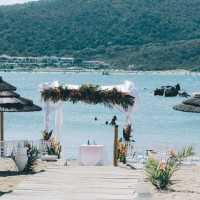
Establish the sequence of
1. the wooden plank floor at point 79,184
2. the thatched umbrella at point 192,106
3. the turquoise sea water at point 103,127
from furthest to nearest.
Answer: the turquoise sea water at point 103,127
the thatched umbrella at point 192,106
the wooden plank floor at point 79,184

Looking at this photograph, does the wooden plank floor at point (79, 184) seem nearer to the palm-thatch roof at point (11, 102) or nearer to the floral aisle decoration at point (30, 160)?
the floral aisle decoration at point (30, 160)

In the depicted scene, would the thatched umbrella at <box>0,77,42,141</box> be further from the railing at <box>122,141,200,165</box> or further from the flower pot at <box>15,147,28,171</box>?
the railing at <box>122,141,200,165</box>

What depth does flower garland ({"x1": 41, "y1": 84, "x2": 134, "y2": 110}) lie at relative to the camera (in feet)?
58.8

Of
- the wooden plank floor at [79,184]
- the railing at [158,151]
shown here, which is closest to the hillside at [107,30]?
the railing at [158,151]

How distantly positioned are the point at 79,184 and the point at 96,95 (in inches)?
221

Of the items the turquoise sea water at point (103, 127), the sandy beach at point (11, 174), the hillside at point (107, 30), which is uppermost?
the hillside at point (107, 30)

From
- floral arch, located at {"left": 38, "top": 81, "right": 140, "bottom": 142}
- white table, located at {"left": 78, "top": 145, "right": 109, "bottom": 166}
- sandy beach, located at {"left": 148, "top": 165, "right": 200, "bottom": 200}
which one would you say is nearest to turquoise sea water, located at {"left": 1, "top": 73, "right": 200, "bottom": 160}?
floral arch, located at {"left": 38, "top": 81, "right": 140, "bottom": 142}

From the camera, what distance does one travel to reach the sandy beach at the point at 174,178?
11.9 meters

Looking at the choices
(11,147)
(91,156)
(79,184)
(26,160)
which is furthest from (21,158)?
(91,156)

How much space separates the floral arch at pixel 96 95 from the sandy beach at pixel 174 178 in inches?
88.5

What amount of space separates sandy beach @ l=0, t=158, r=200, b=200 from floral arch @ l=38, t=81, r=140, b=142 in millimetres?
2247

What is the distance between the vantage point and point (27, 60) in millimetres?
156250

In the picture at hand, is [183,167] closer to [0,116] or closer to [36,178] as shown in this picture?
[36,178]

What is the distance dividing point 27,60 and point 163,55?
35954 mm
